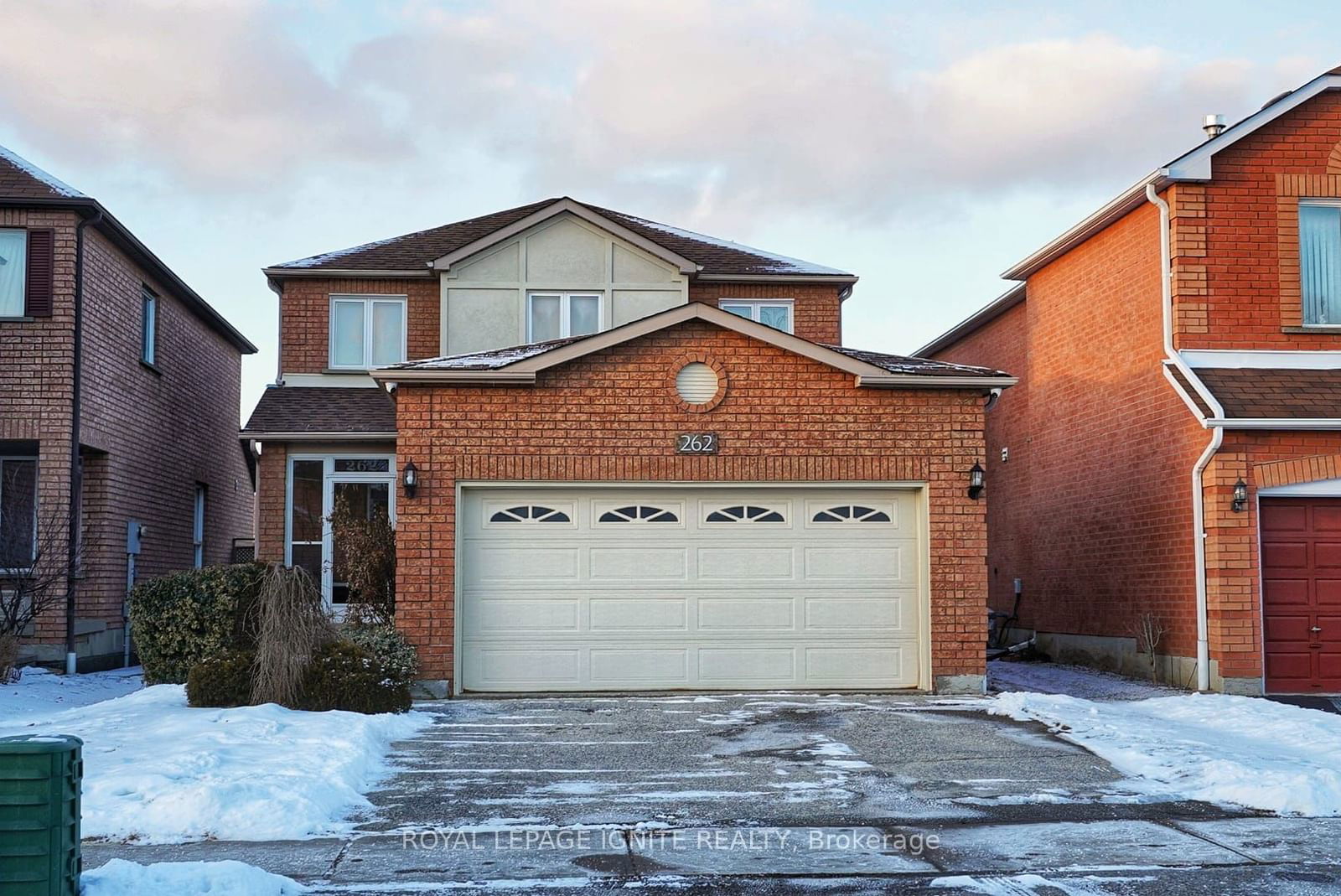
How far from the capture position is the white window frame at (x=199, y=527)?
22953 millimetres

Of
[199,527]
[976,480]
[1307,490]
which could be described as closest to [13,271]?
[199,527]

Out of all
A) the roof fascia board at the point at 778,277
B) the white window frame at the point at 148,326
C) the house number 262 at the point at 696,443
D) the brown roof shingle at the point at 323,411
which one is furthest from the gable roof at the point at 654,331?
the white window frame at the point at 148,326

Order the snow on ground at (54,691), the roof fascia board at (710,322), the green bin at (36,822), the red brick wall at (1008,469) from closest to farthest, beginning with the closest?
the green bin at (36,822) < the snow on ground at (54,691) < the roof fascia board at (710,322) < the red brick wall at (1008,469)

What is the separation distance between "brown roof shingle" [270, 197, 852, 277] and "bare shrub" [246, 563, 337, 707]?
313 inches

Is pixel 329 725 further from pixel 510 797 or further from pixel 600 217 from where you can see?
pixel 600 217

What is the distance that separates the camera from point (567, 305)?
19.7 metres

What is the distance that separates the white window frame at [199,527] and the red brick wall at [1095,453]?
1382cm

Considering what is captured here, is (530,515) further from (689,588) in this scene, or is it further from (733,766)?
(733,766)

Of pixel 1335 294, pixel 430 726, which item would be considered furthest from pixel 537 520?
pixel 1335 294

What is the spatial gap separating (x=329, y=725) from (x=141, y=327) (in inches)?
434

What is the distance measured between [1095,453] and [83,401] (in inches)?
537

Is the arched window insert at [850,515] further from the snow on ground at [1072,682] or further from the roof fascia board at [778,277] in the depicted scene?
the roof fascia board at [778,277]

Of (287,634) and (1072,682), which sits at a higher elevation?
(287,634)

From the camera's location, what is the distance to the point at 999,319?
899 inches
